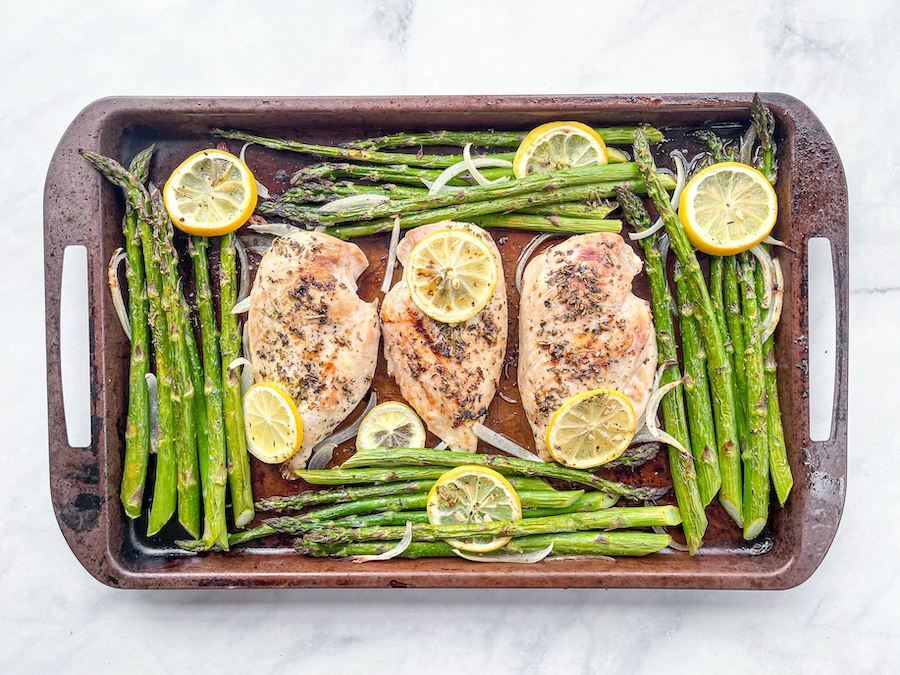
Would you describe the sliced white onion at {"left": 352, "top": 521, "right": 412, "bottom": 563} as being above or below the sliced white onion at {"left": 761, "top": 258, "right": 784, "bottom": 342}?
below

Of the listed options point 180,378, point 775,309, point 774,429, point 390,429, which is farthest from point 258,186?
point 774,429

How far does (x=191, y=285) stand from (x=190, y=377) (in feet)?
1.95

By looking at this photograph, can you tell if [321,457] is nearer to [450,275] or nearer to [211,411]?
[211,411]

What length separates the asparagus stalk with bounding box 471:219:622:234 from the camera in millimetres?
4383

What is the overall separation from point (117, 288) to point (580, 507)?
10.2 ft

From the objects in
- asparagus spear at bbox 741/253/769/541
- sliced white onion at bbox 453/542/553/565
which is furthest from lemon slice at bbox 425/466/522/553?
asparagus spear at bbox 741/253/769/541

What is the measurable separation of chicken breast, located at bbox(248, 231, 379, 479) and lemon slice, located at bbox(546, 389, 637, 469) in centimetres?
125

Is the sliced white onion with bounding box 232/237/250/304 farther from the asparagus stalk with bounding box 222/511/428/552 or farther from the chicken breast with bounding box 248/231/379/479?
the asparagus stalk with bounding box 222/511/428/552

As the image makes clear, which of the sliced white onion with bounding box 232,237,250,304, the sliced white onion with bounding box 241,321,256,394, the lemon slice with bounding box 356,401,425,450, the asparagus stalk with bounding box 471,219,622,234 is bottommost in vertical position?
the lemon slice with bounding box 356,401,425,450

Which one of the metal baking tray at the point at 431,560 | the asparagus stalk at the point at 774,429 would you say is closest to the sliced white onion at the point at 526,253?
the metal baking tray at the point at 431,560

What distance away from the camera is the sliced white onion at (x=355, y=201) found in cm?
443

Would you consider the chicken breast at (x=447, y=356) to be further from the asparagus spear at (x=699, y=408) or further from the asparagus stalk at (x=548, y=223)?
the asparagus spear at (x=699, y=408)

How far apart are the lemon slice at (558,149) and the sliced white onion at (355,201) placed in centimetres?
86
